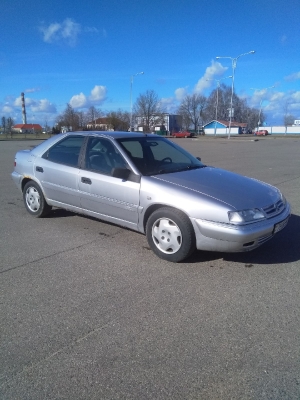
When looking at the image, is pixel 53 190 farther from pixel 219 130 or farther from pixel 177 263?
pixel 219 130

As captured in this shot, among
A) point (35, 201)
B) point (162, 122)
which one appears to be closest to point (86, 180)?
point (35, 201)

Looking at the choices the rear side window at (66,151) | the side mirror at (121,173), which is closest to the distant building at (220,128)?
the rear side window at (66,151)

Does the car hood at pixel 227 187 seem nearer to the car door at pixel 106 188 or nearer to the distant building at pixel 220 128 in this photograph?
the car door at pixel 106 188

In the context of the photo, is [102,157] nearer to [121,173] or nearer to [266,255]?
[121,173]

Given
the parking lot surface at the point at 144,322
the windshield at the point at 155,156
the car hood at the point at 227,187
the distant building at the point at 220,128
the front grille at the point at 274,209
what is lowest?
the parking lot surface at the point at 144,322

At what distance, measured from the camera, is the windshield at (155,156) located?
4812 millimetres

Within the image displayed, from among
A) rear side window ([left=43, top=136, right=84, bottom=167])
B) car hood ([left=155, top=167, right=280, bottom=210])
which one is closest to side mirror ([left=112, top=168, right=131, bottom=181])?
car hood ([left=155, top=167, right=280, bottom=210])

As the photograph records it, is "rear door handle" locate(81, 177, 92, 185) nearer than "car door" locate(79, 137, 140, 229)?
No

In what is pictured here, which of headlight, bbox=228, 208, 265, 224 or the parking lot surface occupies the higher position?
headlight, bbox=228, 208, 265, 224

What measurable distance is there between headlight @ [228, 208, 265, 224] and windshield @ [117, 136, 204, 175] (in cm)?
132

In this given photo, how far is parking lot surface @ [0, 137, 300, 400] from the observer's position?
90.7 inches

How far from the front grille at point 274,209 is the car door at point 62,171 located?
2705 mm

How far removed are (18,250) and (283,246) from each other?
3558mm

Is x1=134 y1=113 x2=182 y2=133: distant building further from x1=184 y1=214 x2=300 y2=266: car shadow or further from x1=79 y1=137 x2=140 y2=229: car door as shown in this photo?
x1=184 y1=214 x2=300 y2=266: car shadow
